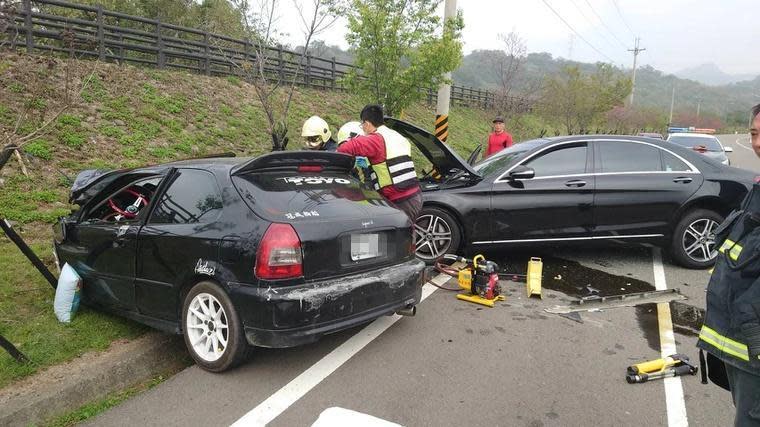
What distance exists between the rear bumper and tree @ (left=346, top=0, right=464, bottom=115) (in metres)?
6.32

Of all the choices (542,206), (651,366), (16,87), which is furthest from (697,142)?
(16,87)

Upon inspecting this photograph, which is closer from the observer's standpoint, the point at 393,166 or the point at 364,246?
the point at 364,246

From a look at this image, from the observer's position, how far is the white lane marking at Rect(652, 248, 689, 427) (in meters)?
3.13

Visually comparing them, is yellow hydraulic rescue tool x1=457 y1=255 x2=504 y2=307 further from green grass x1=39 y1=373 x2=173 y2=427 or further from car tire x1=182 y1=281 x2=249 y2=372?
green grass x1=39 y1=373 x2=173 y2=427

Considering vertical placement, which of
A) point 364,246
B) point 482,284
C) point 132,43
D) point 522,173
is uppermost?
point 132,43

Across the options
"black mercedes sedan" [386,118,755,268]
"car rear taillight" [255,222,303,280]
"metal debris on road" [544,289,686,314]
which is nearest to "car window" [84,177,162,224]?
"car rear taillight" [255,222,303,280]

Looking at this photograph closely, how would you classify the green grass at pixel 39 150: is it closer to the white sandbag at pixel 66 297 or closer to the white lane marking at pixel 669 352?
the white sandbag at pixel 66 297

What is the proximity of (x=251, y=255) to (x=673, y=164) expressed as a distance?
5.44 m

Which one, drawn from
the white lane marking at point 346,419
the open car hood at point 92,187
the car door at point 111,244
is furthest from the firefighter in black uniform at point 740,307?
the open car hood at point 92,187

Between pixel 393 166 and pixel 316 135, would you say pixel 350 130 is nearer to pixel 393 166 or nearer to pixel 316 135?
pixel 316 135

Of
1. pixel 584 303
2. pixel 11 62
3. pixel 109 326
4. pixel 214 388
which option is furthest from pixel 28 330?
pixel 11 62

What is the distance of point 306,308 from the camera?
3.37 meters

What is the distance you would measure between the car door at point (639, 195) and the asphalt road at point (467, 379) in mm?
1412

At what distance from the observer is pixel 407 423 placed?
301 centimetres
